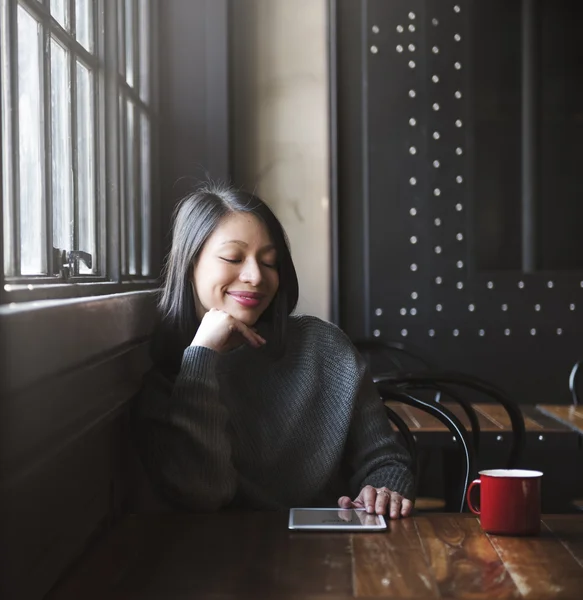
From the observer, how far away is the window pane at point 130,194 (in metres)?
2.97

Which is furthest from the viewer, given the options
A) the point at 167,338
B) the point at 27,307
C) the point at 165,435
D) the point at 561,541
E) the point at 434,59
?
the point at 434,59

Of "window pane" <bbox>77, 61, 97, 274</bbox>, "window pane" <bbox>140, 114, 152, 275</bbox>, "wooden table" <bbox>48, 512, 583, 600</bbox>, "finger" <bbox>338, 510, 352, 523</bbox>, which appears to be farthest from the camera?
"window pane" <bbox>140, 114, 152, 275</bbox>

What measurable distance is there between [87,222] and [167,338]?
17.8 inches

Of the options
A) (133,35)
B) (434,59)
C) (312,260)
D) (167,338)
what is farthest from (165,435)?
(434,59)

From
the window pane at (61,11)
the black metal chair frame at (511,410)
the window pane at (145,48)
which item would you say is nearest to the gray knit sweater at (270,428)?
the black metal chair frame at (511,410)

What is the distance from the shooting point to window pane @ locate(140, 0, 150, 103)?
3.27 meters

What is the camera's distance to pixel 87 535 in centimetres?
167

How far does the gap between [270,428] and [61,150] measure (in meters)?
0.71

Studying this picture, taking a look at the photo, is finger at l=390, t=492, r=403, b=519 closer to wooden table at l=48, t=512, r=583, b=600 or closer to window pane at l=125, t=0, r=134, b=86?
wooden table at l=48, t=512, r=583, b=600

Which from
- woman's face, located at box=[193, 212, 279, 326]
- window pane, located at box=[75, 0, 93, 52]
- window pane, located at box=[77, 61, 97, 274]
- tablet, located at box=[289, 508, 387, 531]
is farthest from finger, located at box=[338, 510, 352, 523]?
window pane, located at box=[75, 0, 93, 52]

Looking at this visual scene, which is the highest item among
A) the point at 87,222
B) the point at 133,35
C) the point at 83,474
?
the point at 133,35

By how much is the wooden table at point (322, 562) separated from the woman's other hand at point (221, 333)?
39cm

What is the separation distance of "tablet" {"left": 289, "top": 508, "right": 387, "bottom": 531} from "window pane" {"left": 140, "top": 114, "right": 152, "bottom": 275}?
6.11 ft

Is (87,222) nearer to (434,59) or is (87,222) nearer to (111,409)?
(111,409)
